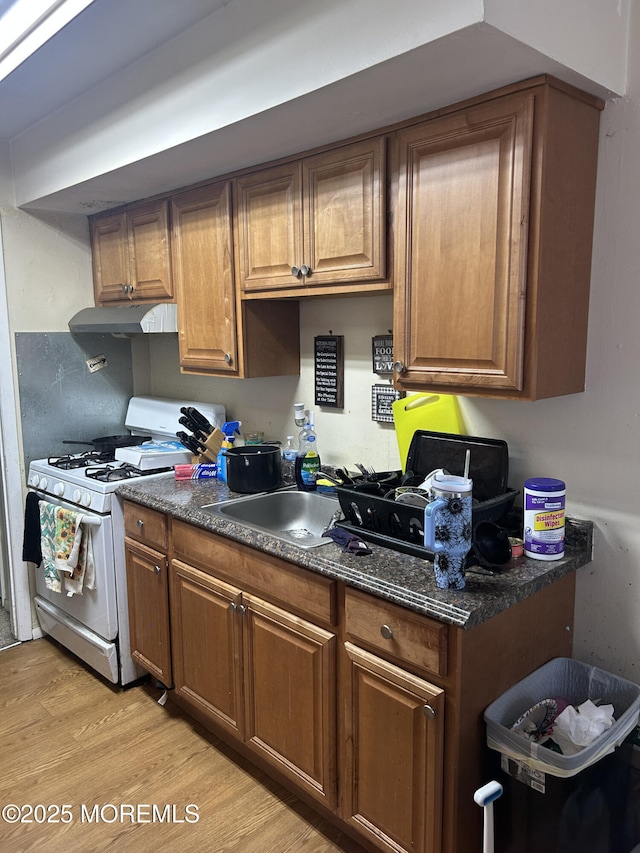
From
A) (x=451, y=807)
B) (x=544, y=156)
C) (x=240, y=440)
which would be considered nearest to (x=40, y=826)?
(x=451, y=807)

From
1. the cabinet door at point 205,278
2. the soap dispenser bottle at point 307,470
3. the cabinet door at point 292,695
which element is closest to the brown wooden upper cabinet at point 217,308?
the cabinet door at point 205,278

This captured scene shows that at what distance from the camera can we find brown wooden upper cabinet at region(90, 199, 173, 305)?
272 cm

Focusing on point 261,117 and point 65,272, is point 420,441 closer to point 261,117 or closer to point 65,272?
point 261,117

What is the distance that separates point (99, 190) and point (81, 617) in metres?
1.86

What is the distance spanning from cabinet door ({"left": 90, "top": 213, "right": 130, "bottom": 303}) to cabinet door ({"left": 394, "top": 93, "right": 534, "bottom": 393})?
1648 mm

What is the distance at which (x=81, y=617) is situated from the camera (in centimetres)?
282

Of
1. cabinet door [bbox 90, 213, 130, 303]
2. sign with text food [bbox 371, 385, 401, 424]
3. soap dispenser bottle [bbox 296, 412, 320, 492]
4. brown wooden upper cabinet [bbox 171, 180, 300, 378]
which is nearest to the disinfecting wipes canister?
sign with text food [bbox 371, 385, 401, 424]

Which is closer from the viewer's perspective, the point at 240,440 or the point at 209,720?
the point at 209,720

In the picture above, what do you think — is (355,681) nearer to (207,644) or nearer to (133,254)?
(207,644)

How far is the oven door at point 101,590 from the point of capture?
2.60m

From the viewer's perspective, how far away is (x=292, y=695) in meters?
1.89

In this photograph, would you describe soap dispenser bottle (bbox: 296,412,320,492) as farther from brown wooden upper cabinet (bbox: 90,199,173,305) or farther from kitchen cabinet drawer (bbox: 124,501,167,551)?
brown wooden upper cabinet (bbox: 90,199,173,305)

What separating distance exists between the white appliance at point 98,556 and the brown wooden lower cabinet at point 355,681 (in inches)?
17.9

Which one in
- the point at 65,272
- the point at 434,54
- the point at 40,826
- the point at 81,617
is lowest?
the point at 40,826
